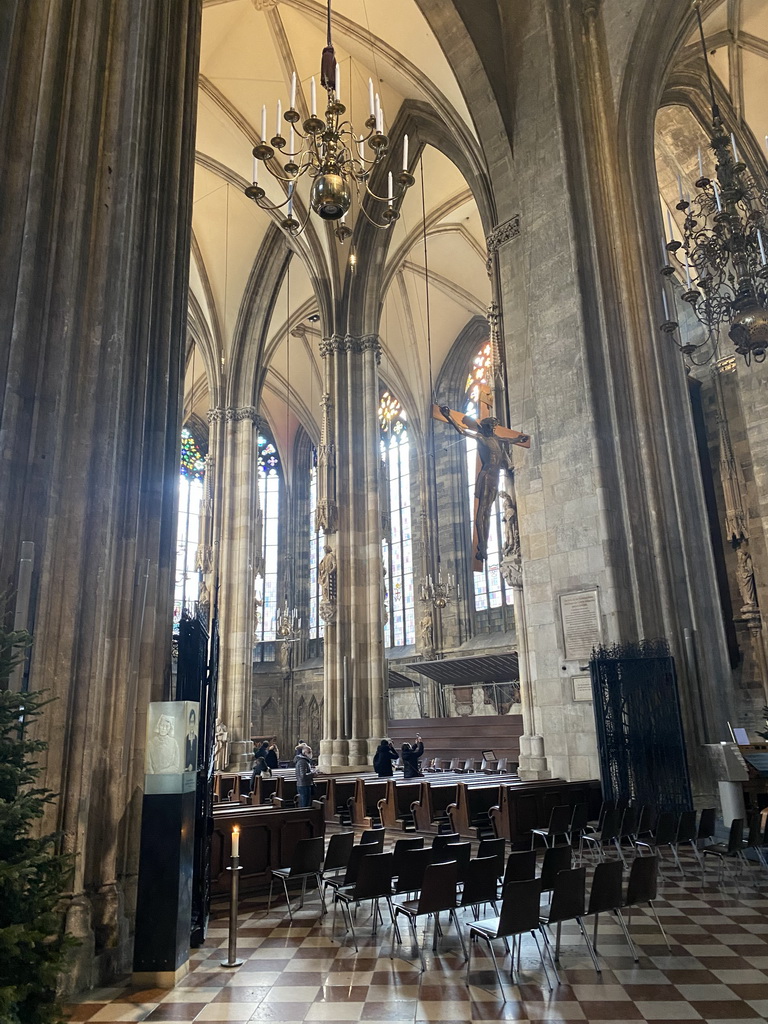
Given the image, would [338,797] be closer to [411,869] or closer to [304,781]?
[304,781]

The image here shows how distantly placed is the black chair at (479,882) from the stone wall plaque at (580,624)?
5.93 m

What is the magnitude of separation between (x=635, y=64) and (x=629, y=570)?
29.6ft

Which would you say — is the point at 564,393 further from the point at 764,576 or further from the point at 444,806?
the point at 764,576

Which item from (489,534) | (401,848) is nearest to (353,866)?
(401,848)

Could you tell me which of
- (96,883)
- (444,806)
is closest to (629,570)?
(444,806)

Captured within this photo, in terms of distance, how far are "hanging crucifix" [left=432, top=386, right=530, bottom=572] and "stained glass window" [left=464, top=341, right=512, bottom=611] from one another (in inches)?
362

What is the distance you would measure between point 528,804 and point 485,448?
5.95 metres

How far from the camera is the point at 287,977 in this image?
16.3 feet

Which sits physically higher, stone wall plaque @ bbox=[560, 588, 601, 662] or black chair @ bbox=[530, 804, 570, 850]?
stone wall plaque @ bbox=[560, 588, 601, 662]

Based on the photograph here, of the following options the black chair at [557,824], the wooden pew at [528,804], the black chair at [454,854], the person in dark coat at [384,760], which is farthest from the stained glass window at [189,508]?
the black chair at [454,854]

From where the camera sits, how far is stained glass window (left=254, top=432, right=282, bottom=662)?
31.4 m

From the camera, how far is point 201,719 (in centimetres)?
638

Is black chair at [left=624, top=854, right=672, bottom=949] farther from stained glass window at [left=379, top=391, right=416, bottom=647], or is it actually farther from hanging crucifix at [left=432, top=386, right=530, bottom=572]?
stained glass window at [left=379, top=391, right=416, bottom=647]

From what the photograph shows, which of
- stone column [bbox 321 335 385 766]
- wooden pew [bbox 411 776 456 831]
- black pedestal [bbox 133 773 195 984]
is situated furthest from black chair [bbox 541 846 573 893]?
stone column [bbox 321 335 385 766]
